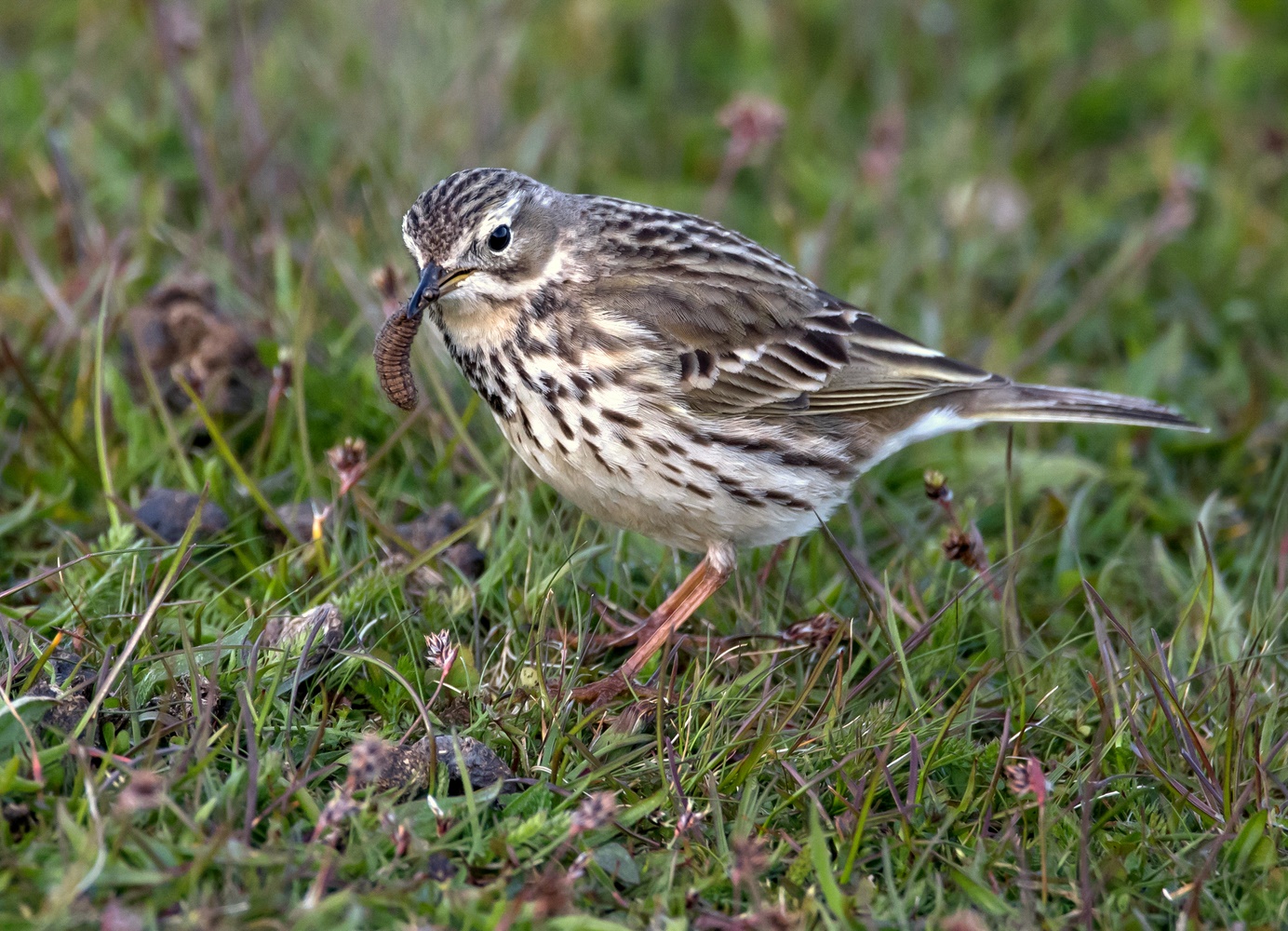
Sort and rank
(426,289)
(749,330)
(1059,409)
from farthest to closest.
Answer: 1. (1059,409)
2. (749,330)
3. (426,289)

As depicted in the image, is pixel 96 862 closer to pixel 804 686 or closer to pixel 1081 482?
pixel 804 686

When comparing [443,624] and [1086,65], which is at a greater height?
[1086,65]

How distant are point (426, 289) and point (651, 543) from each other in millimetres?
1424

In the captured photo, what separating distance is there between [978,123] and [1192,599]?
5020 millimetres

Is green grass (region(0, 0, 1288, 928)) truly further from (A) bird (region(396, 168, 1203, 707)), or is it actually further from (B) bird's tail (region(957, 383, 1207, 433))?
(B) bird's tail (region(957, 383, 1207, 433))

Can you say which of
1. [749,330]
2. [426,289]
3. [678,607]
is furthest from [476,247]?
[678,607]

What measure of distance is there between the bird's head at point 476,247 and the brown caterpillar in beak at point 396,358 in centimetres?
12

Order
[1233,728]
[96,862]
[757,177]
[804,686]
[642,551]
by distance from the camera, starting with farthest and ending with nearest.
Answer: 1. [757,177]
2. [642,551]
3. [804,686]
4. [1233,728]
5. [96,862]

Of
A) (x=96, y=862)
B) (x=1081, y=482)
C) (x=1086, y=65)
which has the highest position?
(x=1086, y=65)

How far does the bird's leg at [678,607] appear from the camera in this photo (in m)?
4.64

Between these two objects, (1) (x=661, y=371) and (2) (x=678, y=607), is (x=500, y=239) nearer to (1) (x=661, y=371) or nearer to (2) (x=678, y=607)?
(1) (x=661, y=371)

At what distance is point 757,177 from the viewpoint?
28.2 feet

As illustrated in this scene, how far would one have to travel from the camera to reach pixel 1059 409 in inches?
219

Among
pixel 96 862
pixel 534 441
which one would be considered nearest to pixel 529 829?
pixel 96 862
